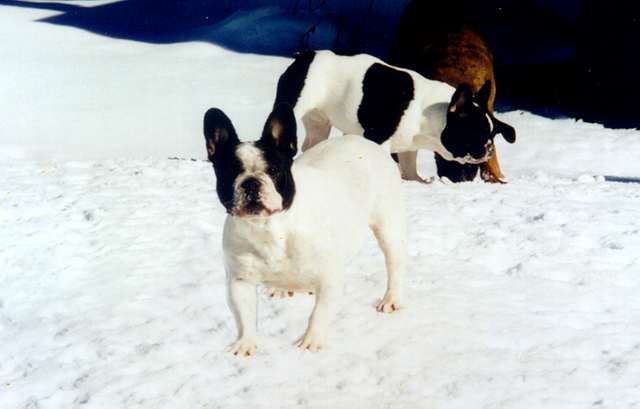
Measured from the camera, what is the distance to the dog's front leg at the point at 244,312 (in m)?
3.99

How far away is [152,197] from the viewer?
7402 mm

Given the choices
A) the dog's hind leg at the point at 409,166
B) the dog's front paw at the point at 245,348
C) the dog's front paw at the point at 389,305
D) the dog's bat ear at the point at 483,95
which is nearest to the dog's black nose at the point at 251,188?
the dog's front paw at the point at 245,348

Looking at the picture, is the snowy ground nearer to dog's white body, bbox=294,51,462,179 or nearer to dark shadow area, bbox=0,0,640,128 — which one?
dog's white body, bbox=294,51,462,179

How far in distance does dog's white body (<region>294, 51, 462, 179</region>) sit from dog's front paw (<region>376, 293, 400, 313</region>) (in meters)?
2.74

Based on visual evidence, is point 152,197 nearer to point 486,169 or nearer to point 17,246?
point 17,246

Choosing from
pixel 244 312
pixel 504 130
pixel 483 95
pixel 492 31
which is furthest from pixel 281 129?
pixel 492 31

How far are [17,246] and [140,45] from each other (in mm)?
11201

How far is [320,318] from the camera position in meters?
4.12

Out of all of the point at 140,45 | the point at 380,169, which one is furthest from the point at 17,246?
the point at 140,45

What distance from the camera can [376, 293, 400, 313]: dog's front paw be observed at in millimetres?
4855

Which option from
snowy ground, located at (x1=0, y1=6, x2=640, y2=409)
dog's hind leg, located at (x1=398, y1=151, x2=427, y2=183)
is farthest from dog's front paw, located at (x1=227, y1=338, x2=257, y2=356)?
dog's hind leg, located at (x1=398, y1=151, x2=427, y2=183)

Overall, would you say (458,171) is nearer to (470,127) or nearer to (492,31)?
(470,127)

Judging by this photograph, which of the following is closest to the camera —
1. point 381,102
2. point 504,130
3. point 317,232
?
point 317,232

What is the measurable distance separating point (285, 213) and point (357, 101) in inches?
153
